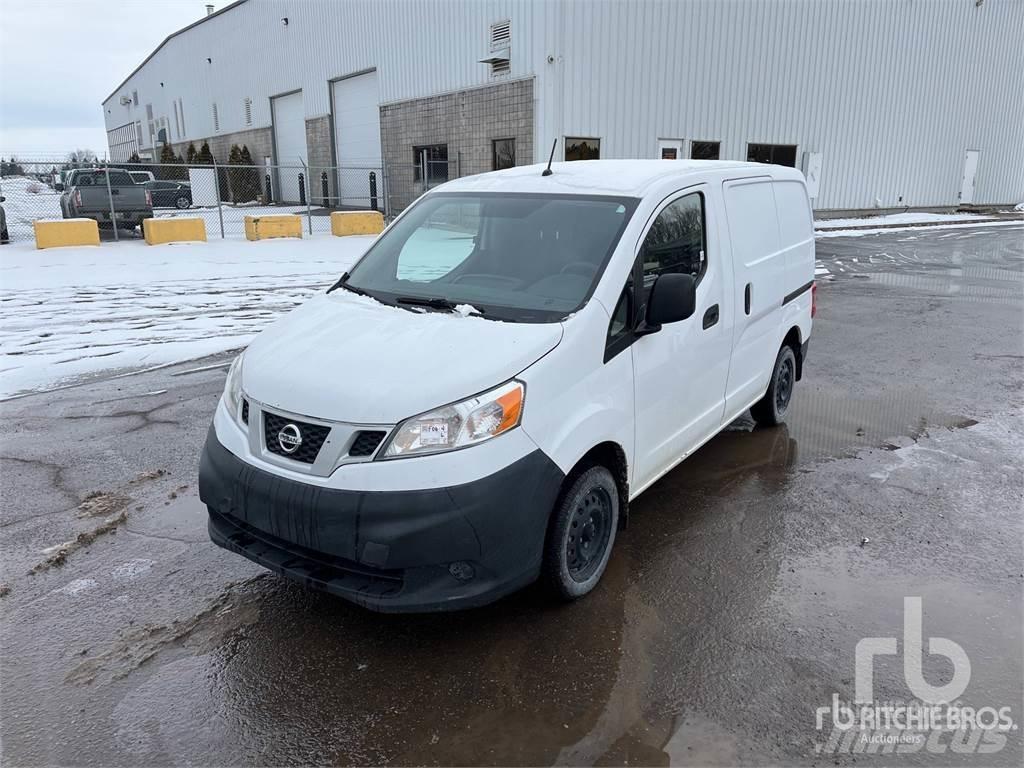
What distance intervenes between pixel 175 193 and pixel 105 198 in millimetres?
12053

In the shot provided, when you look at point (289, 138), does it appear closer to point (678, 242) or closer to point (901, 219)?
point (901, 219)

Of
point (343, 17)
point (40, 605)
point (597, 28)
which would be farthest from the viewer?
point (343, 17)

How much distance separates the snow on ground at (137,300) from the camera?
812 centimetres

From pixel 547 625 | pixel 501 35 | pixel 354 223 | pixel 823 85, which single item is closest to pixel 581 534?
pixel 547 625

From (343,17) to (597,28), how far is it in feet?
43.0

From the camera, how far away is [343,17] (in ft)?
94.2

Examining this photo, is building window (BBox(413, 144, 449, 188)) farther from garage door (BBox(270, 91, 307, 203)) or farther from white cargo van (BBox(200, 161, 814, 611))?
white cargo van (BBox(200, 161, 814, 611))

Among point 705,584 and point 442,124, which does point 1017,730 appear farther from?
point 442,124

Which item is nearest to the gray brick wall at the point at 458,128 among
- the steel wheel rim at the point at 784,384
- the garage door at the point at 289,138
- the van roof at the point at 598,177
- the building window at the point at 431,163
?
the building window at the point at 431,163

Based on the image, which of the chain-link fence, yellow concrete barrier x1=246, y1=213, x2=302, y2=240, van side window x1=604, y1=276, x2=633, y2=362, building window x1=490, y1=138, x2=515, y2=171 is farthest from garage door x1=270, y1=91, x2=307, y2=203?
van side window x1=604, y1=276, x2=633, y2=362

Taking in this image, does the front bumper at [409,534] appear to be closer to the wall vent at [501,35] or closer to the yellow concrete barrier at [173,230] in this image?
the yellow concrete barrier at [173,230]

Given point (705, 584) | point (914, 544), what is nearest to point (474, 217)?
point (705, 584)

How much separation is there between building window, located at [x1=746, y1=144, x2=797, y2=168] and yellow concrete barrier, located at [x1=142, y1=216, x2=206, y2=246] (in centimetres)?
1747

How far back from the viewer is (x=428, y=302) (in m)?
3.78
